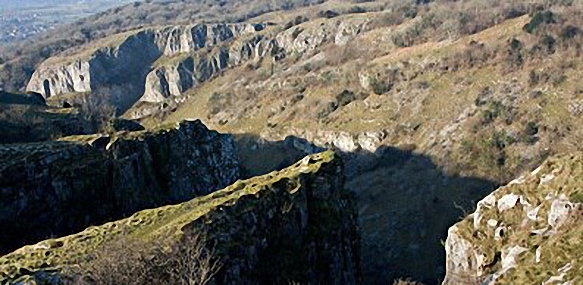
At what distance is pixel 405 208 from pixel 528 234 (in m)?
37.2

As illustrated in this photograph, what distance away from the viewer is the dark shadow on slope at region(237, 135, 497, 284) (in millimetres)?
58562

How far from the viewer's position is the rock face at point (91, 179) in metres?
43.8

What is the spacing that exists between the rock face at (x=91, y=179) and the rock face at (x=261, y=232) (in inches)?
389

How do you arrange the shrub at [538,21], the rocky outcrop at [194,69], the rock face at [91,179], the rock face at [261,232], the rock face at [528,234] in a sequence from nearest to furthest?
the rock face at [528,234] < the rock face at [261,232] < the rock face at [91,179] < the shrub at [538,21] < the rocky outcrop at [194,69]

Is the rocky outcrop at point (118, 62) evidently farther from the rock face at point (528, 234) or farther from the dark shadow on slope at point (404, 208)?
the rock face at point (528, 234)

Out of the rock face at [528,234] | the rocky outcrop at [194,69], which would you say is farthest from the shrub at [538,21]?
the rocky outcrop at [194,69]

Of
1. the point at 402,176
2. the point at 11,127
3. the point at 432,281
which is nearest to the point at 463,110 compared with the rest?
the point at 402,176

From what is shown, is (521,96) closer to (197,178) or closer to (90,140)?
(197,178)

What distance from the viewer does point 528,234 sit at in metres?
29.5

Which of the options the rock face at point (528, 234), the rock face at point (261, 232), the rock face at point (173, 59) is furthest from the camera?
the rock face at point (173, 59)

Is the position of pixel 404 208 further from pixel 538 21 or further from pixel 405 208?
pixel 538 21

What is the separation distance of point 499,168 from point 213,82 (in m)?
102

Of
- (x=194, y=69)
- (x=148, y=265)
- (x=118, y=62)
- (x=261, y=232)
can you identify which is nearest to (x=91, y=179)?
(x=261, y=232)

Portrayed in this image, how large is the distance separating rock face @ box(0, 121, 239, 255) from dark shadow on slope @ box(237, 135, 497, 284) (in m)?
18.9
